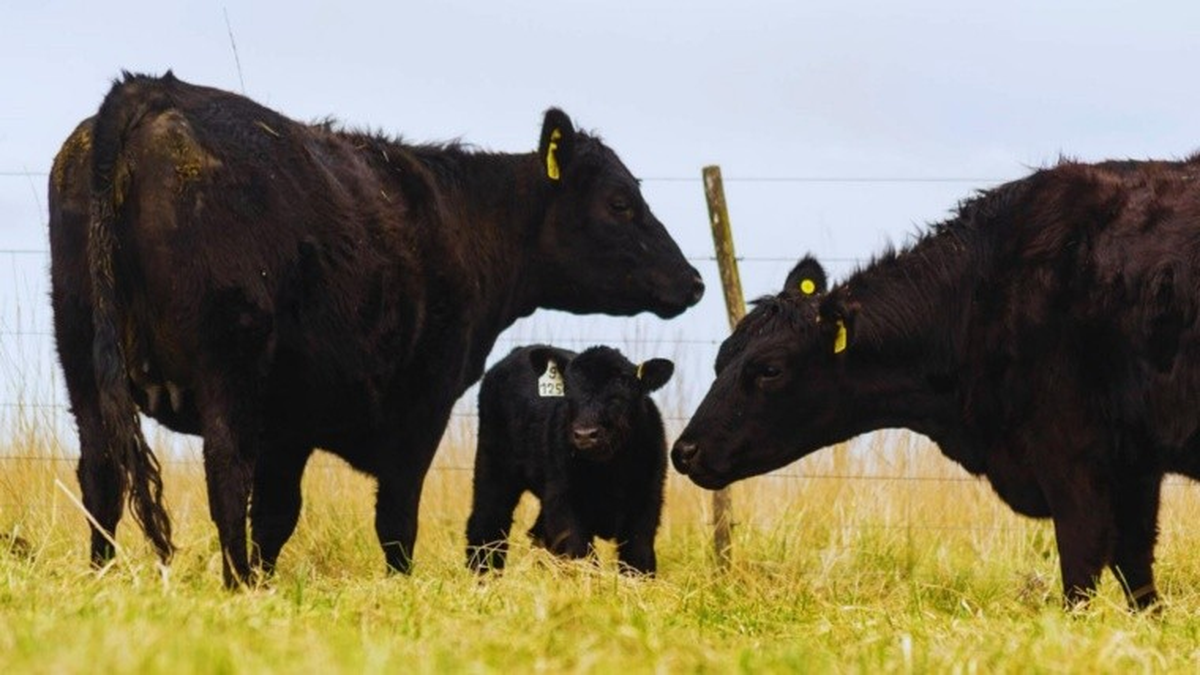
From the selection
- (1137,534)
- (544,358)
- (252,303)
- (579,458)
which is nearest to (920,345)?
(1137,534)

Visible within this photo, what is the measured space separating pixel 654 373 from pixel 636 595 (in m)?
3.04

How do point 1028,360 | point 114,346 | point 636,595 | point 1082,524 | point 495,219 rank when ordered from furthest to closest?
point 495,219 < point 1028,360 < point 1082,524 < point 114,346 < point 636,595

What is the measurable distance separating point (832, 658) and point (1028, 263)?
3.23m

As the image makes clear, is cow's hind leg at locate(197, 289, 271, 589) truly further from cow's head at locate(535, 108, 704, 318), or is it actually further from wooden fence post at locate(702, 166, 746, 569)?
wooden fence post at locate(702, 166, 746, 569)

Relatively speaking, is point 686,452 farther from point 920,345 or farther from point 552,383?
point 552,383

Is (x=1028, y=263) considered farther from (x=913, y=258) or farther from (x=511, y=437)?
(x=511, y=437)

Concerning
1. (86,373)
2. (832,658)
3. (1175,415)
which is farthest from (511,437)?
(832,658)

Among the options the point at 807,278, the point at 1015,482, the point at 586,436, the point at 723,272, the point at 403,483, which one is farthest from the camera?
the point at 723,272

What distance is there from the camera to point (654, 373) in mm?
9797

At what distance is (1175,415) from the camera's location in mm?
7547

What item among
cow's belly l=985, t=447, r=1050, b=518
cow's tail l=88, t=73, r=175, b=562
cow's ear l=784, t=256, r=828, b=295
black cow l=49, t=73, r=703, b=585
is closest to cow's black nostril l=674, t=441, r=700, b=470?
cow's ear l=784, t=256, r=828, b=295

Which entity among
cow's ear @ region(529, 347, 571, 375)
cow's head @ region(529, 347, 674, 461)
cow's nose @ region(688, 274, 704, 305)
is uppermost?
cow's nose @ region(688, 274, 704, 305)

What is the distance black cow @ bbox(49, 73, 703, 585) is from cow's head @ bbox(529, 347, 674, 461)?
2.06ft

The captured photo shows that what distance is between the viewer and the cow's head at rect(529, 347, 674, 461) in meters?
9.31
